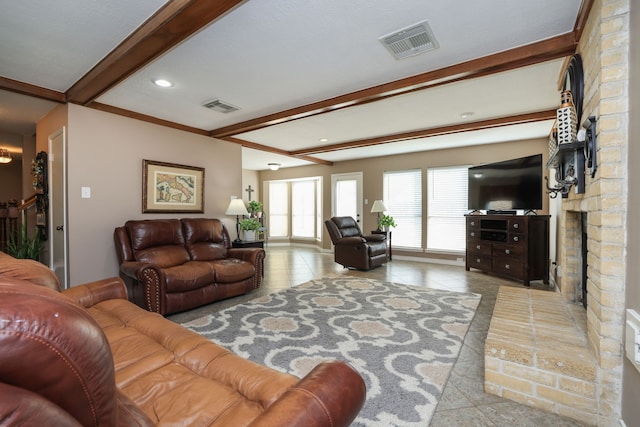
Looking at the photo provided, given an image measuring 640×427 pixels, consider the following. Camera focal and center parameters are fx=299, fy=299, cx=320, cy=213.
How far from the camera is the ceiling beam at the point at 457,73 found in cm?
224

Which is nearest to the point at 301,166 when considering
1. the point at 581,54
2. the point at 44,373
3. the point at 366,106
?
the point at 366,106

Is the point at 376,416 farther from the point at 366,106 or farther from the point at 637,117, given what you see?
the point at 366,106

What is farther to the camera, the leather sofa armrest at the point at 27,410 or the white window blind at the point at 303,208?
the white window blind at the point at 303,208

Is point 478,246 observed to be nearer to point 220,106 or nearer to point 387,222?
point 387,222

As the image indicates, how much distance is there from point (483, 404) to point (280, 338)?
4.92ft

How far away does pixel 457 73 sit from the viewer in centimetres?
261

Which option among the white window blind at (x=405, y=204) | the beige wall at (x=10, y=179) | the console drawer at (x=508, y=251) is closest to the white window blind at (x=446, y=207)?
the white window blind at (x=405, y=204)

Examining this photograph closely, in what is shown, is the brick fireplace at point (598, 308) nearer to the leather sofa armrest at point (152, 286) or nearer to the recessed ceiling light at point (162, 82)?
the leather sofa armrest at point (152, 286)

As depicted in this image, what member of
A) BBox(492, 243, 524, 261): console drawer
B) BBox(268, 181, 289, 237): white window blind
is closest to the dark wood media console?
BBox(492, 243, 524, 261): console drawer

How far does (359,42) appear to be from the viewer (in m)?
2.25

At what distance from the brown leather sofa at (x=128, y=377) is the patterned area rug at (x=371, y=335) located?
0.75 metres

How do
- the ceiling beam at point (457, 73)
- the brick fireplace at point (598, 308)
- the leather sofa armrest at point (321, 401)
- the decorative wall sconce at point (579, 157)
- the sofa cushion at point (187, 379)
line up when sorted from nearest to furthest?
the leather sofa armrest at point (321, 401) < the sofa cushion at point (187, 379) < the brick fireplace at point (598, 308) < the decorative wall sconce at point (579, 157) < the ceiling beam at point (457, 73)

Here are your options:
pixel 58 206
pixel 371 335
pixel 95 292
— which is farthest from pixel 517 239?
pixel 58 206

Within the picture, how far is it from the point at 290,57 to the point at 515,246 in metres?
4.05
